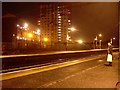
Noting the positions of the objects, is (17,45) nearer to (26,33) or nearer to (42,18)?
(26,33)

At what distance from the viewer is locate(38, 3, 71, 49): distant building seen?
168 meters

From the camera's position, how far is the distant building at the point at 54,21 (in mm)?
167500

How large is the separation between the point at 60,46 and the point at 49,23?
113 metres

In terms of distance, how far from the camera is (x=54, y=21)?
576ft

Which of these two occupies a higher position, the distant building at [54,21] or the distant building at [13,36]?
the distant building at [54,21]

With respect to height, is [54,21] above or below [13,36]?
above

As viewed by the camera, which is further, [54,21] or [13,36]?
[54,21]

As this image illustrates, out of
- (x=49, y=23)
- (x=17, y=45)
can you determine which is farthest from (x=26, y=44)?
(x=49, y=23)

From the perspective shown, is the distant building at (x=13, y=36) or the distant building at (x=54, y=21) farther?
the distant building at (x=54, y=21)

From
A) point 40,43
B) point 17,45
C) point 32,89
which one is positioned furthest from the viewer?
point 40,43

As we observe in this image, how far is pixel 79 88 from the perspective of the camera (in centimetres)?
857

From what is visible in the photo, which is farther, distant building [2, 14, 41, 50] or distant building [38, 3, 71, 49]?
distant building [38, 3, 71, 49]

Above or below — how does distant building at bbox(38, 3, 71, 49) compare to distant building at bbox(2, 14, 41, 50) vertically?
above

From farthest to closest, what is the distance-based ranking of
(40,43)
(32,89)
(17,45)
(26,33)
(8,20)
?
(26,33)
(8,20)
(40,43)
(17,45)
(32,89)
